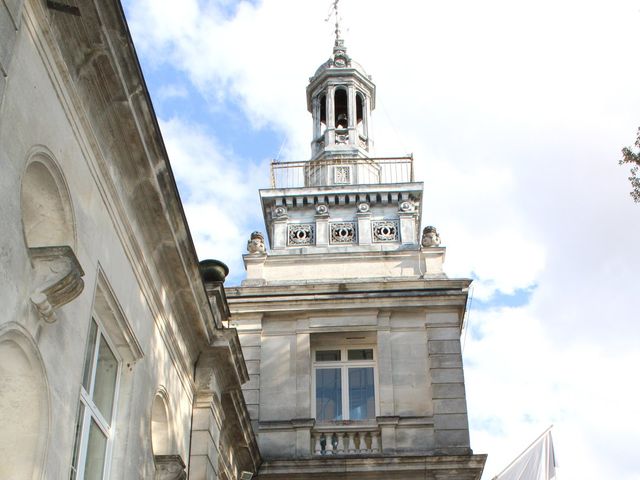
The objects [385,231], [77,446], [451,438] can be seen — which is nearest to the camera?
[77,446]

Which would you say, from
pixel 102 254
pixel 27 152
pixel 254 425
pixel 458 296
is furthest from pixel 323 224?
pixel 27 152

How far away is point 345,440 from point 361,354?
2.52 meters

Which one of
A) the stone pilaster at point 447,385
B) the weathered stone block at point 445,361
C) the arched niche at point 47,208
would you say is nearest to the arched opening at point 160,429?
the arched niche at point 47,208

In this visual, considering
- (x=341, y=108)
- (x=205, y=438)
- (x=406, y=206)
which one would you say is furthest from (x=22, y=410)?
(x=341, y=108)

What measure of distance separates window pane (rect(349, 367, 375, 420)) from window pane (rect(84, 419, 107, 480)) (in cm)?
1097

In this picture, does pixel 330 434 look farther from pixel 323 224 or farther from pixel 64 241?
pixel 64 241

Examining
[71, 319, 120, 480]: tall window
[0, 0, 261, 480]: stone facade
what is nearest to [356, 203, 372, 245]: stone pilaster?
[0, 0, 261, 480]: stone facade

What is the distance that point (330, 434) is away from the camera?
2048cm

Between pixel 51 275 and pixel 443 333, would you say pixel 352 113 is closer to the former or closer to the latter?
pixel 443 333

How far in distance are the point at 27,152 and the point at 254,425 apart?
1316 cm

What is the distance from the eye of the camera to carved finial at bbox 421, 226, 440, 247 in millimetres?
23234

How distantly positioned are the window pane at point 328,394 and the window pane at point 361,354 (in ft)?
1.57

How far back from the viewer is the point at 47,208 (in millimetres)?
9430

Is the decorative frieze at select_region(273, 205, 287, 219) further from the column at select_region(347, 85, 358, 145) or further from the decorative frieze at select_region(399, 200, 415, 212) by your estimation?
the column at select_region(347, 85, 358, 145)
